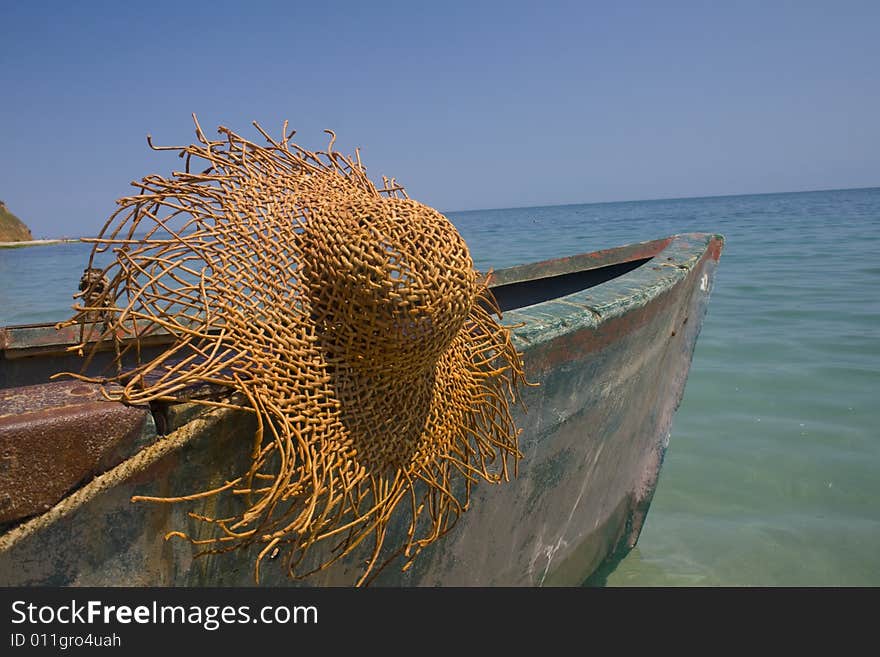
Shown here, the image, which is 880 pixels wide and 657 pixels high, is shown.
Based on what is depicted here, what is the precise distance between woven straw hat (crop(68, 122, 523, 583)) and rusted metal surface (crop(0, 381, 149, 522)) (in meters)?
0.05

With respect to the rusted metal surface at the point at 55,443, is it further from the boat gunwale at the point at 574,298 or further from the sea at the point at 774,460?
the sea at the point at 774,460

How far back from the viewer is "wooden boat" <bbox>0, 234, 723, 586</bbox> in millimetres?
822

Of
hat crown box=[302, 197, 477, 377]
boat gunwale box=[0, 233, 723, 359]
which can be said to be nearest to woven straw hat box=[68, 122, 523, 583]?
hat crown box=[302, 197, 477, 377]

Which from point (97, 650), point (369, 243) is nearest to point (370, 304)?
point (369, 243)

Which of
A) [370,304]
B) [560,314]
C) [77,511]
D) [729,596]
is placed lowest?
[729,596]

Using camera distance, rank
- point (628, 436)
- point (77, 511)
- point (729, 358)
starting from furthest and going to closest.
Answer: point (729, 358), point (628, 436), point (77, 511)

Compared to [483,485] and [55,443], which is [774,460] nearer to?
[483,485]

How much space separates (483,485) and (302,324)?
2.31ft

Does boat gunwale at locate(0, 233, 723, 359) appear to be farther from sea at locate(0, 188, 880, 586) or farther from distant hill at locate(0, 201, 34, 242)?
distant hill at locate(0, 201, 34, 242)

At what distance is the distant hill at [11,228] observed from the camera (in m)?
36.6

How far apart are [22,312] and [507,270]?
8.39m

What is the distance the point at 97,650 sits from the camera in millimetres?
953

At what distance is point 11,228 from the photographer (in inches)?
1497

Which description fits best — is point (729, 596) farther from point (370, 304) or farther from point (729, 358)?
point (729, 358)
